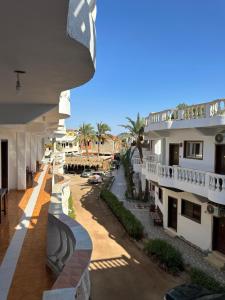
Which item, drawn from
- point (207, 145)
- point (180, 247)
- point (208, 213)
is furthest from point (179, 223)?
point (207, 145)

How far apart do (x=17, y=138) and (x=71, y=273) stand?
1177 centimetres

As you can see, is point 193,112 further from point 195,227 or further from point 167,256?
point 167,256

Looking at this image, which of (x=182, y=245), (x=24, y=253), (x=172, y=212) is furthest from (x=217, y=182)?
(x=24, y=253)

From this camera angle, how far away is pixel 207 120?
1252cm

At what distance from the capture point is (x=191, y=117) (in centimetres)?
1391

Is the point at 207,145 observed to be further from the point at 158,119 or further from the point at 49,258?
the point at 49,258

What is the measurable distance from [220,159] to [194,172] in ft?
4.50

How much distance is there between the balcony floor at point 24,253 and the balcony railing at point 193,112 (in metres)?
7.98

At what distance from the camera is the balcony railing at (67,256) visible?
299cm

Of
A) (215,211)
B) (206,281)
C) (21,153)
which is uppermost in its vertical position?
(21,153)

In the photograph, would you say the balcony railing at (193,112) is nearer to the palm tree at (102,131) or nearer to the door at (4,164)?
the door at (4,164)

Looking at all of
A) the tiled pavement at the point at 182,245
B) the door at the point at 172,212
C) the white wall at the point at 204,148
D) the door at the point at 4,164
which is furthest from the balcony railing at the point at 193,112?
the door at the point at 4,164

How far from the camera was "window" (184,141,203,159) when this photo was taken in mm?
14508

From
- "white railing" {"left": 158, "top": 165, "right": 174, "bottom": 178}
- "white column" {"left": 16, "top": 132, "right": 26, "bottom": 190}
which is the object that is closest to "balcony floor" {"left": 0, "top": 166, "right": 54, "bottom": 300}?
"white column" {"left": 16, "top": 132, "right": 26, "bottom": 190}
